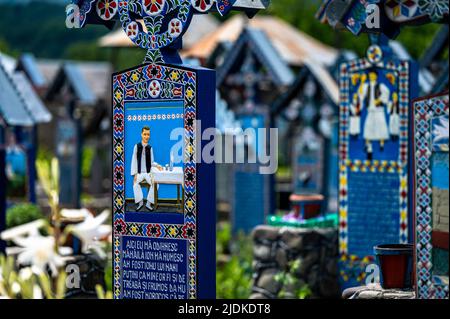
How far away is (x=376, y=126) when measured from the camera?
36.7ft

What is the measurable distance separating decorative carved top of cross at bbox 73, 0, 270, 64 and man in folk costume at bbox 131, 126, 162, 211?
63 centimetres

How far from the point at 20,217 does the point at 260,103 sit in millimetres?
4796

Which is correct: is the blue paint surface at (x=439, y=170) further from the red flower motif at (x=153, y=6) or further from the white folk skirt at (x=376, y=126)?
the white folk skirt at (x=376, y=126)

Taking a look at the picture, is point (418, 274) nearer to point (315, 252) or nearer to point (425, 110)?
point (425, 110)

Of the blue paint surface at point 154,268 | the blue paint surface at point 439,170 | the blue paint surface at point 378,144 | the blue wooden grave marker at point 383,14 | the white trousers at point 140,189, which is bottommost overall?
the blue paint surface at point 154,268

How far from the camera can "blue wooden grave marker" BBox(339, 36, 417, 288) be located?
36.0ft

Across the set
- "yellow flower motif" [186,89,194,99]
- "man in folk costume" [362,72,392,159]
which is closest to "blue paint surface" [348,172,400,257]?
"man in folk costume" [362,72,392,159]

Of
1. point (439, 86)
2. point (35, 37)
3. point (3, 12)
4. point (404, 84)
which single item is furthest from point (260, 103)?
point (3, 12)

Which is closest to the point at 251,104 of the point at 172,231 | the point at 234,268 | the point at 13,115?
the point at 234,268

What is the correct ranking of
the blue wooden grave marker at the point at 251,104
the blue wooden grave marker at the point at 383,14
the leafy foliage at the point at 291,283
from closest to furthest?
the blue wooden grave marker at the point at 383,14 → the leafy foliage at the point at 291,283 → the blue wooden grave marker at the point at 251,104

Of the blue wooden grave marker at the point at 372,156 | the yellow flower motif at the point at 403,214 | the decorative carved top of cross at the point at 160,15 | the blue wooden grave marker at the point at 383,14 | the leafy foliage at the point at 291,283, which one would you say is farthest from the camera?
the leafy foliage at the point at 291,283

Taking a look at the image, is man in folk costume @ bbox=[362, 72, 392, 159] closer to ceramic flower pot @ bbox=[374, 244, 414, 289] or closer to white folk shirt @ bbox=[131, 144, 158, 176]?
ceramic flower pot @ bbox=[374, 244, 414, 289]

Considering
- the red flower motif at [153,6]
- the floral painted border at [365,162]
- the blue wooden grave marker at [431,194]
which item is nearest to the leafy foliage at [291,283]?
the floral painted border at [365,162]

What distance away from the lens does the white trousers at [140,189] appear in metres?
8.67
